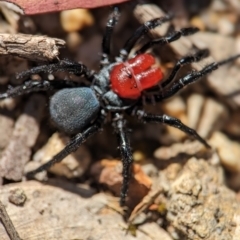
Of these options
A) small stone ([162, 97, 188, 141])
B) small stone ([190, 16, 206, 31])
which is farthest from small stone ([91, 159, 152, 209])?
small stone ([190, 16, 206, 31])

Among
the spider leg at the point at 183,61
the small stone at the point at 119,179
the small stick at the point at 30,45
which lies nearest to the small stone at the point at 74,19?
the small stick at the point at 30,45

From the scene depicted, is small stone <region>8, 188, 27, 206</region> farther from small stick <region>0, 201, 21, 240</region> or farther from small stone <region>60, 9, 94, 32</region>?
small stone <region>60, 9, 94, 32</region>

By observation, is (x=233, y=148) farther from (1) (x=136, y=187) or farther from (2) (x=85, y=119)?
(2) (x=85, y=119)

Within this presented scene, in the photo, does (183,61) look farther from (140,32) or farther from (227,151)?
(227,151)

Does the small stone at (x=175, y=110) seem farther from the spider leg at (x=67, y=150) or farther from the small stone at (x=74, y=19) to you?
the small stone at (x=74, y=19)

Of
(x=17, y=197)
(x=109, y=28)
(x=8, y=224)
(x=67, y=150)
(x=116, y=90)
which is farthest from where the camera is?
(x=116, y=90)

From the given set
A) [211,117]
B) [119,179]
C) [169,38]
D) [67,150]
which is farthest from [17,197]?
[211,117]

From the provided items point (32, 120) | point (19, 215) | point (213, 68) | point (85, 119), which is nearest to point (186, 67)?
point (213, 68)
